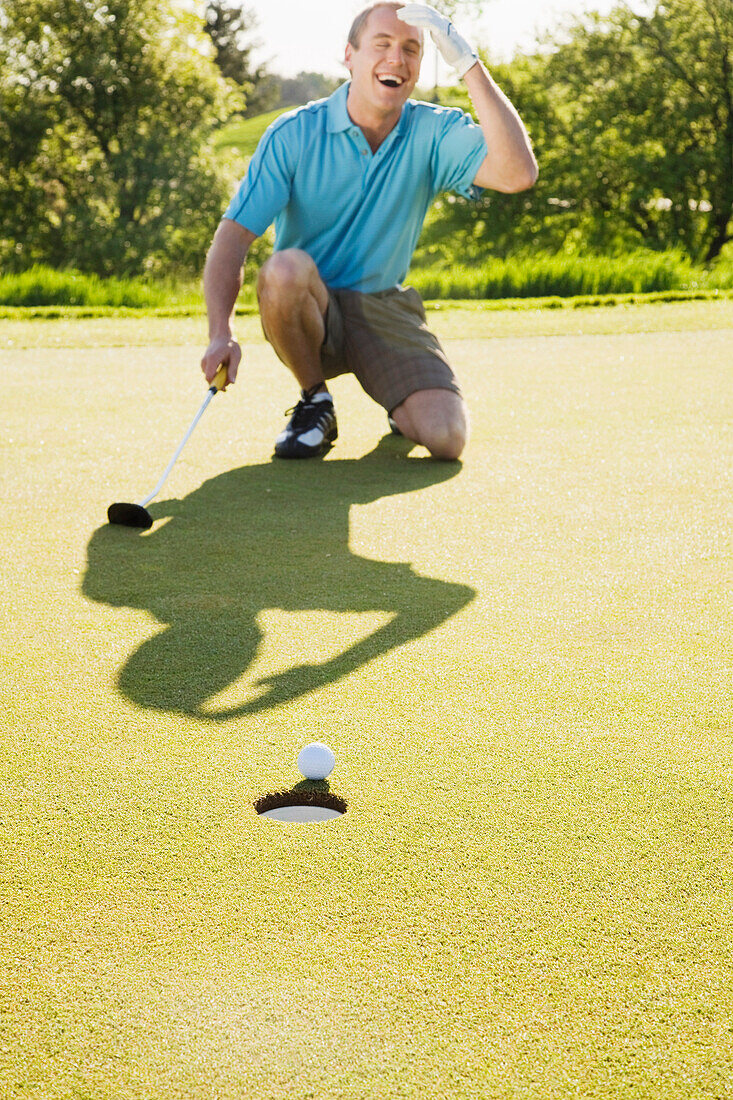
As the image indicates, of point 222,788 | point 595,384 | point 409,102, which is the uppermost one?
point 409,102

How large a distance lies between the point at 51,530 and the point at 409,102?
78.9 inches

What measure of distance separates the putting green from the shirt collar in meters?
1.20

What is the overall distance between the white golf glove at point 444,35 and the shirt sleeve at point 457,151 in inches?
17.3

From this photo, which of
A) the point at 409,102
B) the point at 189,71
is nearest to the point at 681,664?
the point at 409,102

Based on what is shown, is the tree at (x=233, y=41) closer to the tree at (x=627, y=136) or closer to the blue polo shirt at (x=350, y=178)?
the tree at (x=627, y=136)

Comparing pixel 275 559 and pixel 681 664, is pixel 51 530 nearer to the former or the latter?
pixel 275 559

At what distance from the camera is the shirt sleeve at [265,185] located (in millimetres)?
3611

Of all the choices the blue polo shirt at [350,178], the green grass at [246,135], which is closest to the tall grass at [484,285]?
the blue polo shirt at [350,178]

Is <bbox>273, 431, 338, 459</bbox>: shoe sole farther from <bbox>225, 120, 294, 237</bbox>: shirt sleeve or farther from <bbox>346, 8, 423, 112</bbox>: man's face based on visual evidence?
<bbox>346, 8, 423, 112</bbox>: man's face

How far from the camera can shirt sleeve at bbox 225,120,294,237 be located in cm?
361

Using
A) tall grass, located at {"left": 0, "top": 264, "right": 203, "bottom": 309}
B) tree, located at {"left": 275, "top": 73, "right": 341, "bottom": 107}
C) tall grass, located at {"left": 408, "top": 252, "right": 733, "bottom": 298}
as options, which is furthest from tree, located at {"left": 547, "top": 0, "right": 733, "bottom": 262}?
tree, located at {"left": 275, "top": 73, "right": 341, "bottom": 107}

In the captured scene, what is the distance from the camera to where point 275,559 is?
2.55 m

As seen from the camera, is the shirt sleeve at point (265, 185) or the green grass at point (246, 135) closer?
the shirt sleeve at point (265, 185)

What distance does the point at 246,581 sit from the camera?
240cm
